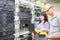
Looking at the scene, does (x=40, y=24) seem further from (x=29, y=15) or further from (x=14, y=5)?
(x=14, y=5)

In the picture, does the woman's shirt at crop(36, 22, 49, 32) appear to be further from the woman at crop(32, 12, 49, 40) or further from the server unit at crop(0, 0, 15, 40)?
the server unit at crop(0, 0, 15, 40)

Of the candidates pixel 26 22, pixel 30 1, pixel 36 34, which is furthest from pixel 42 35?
pixel 30 1

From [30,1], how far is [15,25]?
260 mm

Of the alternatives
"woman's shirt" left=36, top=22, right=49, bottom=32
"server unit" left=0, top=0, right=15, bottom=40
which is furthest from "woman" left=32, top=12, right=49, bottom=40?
"server unit" left=0, top=0, right=15, bottom=40

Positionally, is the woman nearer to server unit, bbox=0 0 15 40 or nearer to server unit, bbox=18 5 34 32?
server unit, bbox=18 5 34 32

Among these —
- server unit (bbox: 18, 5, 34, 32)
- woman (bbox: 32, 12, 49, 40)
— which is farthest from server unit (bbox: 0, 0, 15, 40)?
woman (bbox: 32, 12, 49, 40)

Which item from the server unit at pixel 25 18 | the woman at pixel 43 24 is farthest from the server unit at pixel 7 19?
the woman at pixel 43 24

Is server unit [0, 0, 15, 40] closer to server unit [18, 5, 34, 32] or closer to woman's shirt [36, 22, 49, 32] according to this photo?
server unit [18, 5, 34, 32]

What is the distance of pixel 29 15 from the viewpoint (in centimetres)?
162

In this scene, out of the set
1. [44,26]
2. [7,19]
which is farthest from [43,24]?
[7,19]

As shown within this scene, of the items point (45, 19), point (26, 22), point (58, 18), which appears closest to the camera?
point (58, 18)

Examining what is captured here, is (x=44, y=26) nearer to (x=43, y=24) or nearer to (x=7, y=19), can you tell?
(x=43, y=24)

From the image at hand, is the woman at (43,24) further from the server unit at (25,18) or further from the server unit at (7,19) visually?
the server unit at (7,19)

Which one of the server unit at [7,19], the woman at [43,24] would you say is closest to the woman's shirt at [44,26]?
the woman at [43,24]
